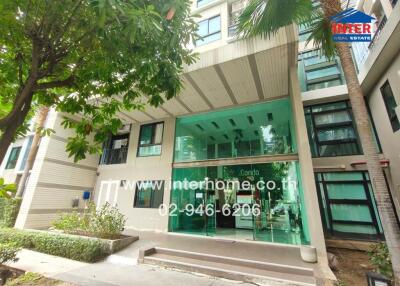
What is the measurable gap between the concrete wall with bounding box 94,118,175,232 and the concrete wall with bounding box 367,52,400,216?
357 inches

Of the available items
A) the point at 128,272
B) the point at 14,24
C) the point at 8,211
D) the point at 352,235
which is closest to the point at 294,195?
the point at 352,235

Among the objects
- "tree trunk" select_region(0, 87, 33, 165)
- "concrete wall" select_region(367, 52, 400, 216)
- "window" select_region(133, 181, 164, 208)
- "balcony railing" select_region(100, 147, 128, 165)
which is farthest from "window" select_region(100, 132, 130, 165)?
"concrete wall" select_region(367, 52, 400, 216)

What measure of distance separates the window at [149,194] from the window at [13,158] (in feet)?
32.5

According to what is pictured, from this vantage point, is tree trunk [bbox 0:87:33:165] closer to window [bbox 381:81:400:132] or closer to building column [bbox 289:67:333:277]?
building column [bbox 289:67:333:277]

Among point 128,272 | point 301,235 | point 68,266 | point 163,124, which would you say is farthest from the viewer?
point 163,124

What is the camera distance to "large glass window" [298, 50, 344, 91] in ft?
31.7

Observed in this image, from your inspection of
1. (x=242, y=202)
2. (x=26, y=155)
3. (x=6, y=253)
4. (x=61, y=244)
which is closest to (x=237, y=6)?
(x=242, y=202)

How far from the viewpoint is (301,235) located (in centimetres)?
700

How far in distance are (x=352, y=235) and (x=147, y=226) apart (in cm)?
880

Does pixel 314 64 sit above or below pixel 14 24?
above

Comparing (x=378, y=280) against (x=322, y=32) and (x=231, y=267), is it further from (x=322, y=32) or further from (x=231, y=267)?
(x=322, y=32)

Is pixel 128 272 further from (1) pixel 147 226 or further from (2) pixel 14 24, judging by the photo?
(2) pixel 14 24

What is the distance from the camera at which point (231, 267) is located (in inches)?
206

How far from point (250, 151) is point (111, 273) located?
21.2 feet
